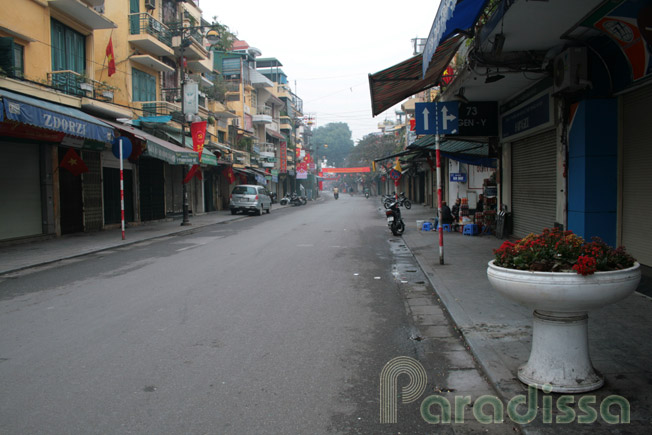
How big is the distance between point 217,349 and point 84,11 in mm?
16382

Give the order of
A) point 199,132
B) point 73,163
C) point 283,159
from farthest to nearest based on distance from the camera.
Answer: point 283,159, point 199,132, point 73,163

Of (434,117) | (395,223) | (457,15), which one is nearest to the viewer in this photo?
(457,15)

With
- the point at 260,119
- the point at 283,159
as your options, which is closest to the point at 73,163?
the point at 260,119

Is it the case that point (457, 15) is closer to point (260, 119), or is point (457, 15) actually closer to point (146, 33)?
point (146, 33)

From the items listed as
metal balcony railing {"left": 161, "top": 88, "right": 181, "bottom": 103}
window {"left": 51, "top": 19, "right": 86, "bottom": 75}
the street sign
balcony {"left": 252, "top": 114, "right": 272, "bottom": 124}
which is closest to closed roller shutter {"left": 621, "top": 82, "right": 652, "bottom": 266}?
the street sign

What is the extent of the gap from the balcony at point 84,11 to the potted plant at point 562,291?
57.4 feet

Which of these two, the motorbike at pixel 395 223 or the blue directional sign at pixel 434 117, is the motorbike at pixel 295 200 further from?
the blue directional sign at pixel 434 117

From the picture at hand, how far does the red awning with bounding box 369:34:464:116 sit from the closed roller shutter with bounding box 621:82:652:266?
2954 millimetres

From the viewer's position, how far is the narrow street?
3.41 m

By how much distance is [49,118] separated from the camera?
1245 centimetres

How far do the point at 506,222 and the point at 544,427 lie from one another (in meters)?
11.3

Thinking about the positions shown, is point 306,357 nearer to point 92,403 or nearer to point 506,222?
point 92,403

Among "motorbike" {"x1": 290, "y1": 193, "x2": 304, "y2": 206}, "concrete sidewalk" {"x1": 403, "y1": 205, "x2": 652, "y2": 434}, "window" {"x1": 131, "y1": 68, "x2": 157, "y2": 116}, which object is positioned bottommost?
"concrete sidewalk" {"x1": 403, "y1": 205, "x2": 652, "y2": 434}

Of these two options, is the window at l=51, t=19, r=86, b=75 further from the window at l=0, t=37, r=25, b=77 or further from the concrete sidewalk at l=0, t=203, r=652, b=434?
the concrete sidewalk at l=0, t=203, r=652, b=434
